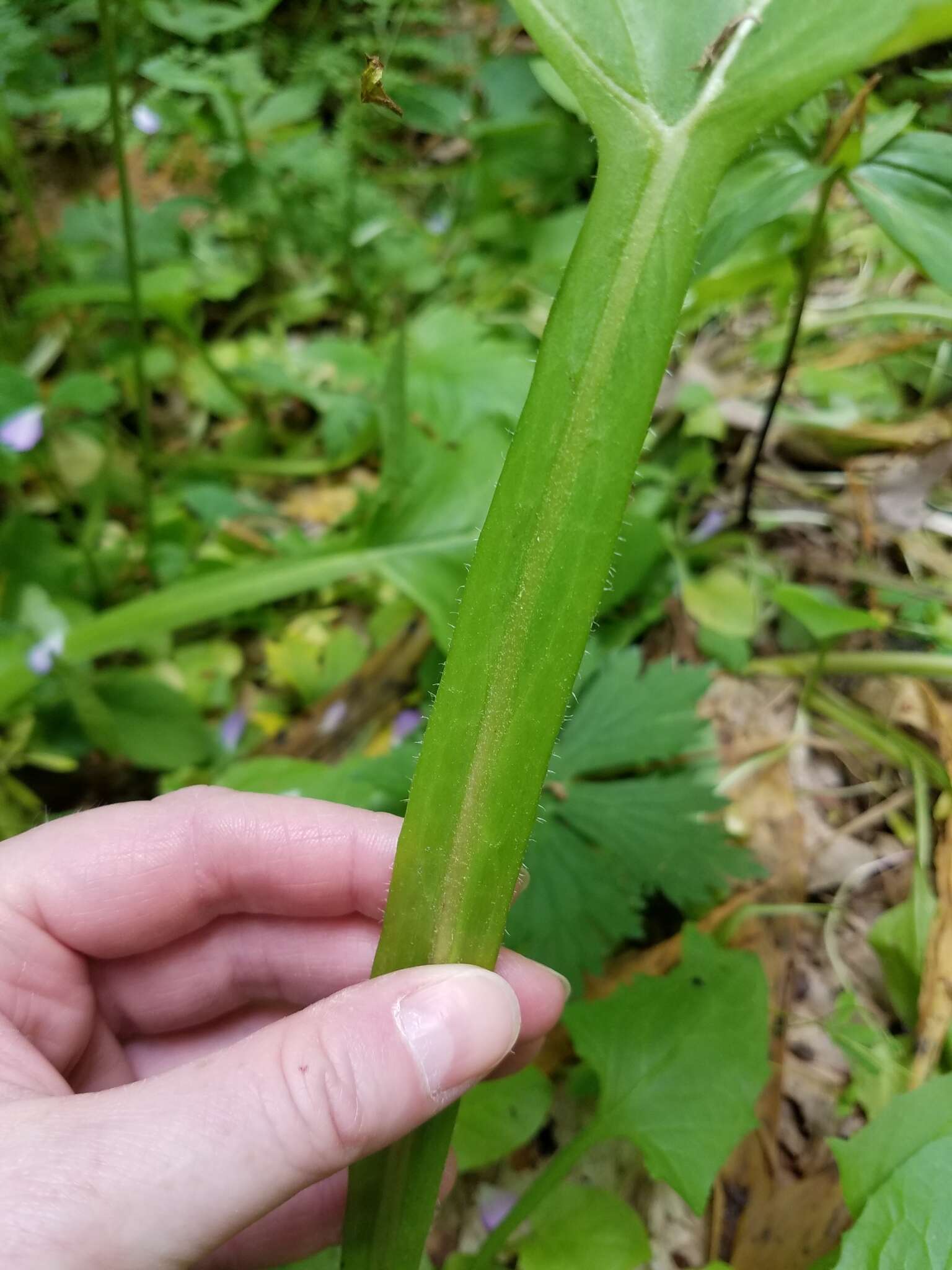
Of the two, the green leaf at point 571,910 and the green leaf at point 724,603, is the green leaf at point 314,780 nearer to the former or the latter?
the green leaf at point 571,910

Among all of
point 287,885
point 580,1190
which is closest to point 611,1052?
point 580,1190

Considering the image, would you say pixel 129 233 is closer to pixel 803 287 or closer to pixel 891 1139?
pixel 803 287

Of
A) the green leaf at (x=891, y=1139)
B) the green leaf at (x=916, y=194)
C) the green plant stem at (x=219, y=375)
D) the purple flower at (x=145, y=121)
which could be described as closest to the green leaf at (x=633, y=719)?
the green leaf at (x=891, y=1139)

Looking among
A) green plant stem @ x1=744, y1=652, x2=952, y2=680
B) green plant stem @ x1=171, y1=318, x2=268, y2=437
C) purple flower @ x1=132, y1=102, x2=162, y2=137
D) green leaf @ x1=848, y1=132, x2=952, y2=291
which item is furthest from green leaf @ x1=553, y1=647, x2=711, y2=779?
purple flower @ x1=132, y1=102, x2=162, y2=137

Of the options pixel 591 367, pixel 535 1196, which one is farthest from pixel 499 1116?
pixel 591 367

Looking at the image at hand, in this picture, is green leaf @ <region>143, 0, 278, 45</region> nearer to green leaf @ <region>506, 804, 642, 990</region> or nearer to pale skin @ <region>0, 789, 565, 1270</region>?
pale skin @ <region>0, 789, 565, 1270</region>
